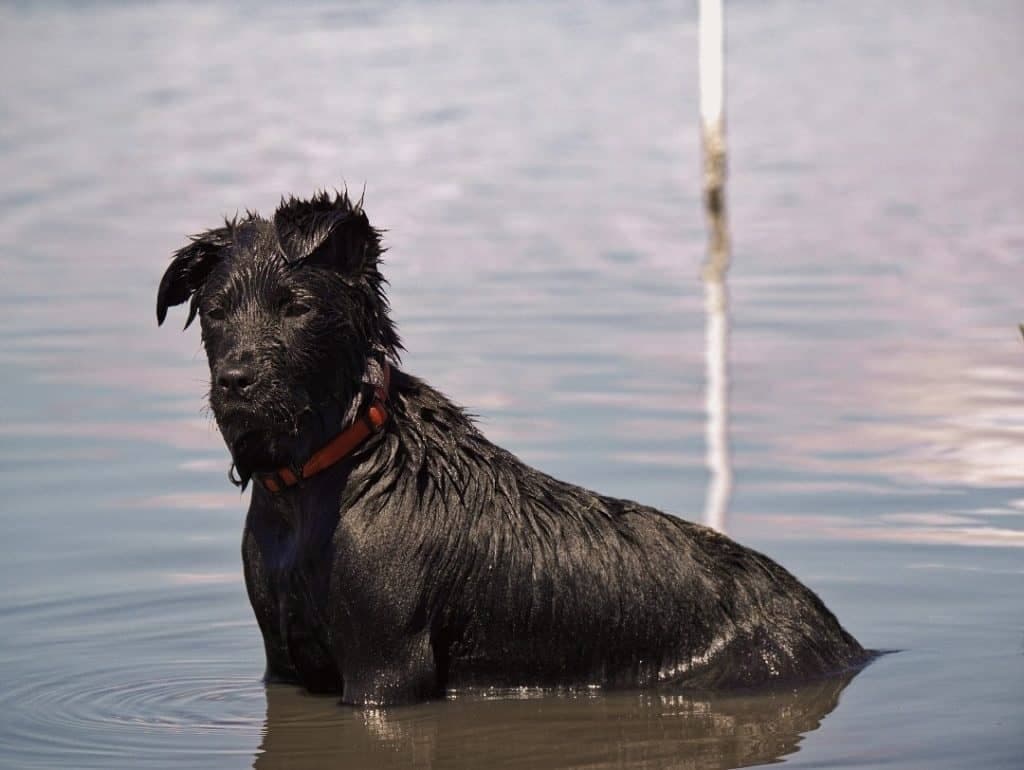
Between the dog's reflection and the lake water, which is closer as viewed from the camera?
the dog's reflection

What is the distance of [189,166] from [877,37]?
1579 cm

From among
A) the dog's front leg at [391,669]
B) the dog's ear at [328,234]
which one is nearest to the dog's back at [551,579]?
the dog's front leg at [391,669]

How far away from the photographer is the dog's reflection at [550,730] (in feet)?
25.5

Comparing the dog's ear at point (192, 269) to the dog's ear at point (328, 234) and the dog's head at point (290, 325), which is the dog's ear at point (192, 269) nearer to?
the dog's head at point (290, 325)

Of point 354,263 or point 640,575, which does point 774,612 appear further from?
point 354,263

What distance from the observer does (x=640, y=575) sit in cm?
802

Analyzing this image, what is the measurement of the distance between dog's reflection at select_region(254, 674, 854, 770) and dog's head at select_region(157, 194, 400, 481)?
101 cm

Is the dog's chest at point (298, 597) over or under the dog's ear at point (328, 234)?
under

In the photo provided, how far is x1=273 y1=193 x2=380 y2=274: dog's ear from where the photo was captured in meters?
7.74

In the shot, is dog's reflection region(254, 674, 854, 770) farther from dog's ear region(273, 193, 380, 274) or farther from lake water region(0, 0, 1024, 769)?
dog's ear region(273, 193, 380, 274)

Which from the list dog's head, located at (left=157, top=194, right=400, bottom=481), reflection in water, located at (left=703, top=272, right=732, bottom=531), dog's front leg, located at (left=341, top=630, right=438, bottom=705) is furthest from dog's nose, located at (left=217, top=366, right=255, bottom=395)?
reflection in water, located at (left=703, top=272, right=732, bottom=531)

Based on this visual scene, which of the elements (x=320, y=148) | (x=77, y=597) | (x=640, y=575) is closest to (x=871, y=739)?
(x=640, y=575)

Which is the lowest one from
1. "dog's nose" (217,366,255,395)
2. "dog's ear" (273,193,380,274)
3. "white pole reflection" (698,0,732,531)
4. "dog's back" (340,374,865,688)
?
"dog's back" (340,374,865,688)

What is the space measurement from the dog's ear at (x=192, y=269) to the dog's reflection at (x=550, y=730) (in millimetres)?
1600
